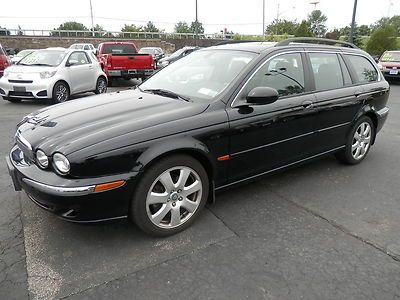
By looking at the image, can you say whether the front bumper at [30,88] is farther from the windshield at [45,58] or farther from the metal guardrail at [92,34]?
the metal guardrail at [92,34]

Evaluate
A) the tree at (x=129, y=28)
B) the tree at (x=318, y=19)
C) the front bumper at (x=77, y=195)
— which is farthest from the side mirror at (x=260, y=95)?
the tree at (x=318, y=19)

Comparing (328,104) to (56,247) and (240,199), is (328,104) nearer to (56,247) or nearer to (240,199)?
(240,199)

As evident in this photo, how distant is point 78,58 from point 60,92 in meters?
1.59

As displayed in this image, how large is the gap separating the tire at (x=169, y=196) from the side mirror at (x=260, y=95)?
0.79 m

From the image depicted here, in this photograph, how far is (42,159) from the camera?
2789mm

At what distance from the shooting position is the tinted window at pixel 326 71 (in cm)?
421

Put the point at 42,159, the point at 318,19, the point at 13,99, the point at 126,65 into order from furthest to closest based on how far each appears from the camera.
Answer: the point at 318,19 → the point at 126,65 → the point at 13,99 → the point at 42,159

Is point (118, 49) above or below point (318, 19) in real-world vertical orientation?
below

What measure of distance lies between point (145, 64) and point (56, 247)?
12.2 metres

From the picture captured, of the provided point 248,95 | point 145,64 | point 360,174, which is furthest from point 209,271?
point 145,64

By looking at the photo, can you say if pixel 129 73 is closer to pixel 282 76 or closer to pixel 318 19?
pixel 282 76

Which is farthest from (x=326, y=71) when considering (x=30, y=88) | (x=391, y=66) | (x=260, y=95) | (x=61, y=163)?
(x=391, y=66)

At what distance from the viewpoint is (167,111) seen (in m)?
3.18

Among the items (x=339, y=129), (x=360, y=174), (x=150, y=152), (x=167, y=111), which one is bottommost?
(x=360, y=174)
